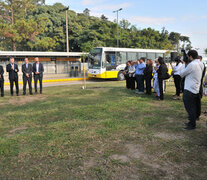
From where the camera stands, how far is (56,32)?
39.8m

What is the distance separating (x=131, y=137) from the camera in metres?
4.32

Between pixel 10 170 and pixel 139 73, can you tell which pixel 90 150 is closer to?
pixel 10 170

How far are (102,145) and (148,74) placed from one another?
20.2 ft

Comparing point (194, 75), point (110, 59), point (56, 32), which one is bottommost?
point (194, 75)

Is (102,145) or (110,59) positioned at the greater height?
(110,59)

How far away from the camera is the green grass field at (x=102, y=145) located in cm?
301

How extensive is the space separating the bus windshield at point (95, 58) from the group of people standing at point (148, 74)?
719cm

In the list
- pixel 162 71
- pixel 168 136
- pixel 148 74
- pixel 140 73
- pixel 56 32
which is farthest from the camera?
pixel 56 32

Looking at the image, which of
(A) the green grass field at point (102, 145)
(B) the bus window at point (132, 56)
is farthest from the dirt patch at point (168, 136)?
(B) the bus window at point (132, 56)

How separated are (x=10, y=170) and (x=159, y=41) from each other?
141ft

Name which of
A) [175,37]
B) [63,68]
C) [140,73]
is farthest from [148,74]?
[175,37]

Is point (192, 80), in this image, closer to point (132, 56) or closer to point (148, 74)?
point (148, 74)

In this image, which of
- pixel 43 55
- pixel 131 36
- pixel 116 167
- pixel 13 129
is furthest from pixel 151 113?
pixel 131 36

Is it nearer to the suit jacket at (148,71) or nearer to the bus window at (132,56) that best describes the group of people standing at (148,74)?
the suit jacket at (148,71)
